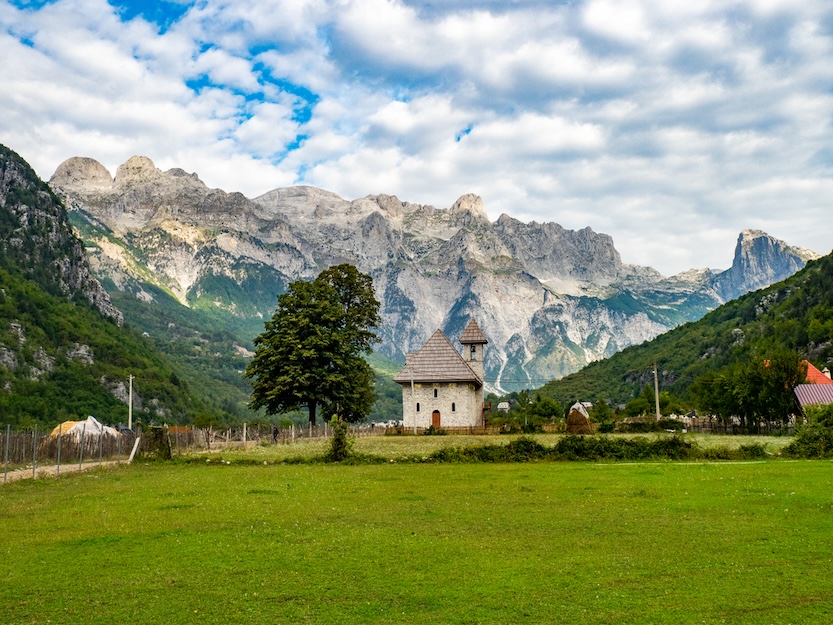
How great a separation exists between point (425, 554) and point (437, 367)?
63.9 meters

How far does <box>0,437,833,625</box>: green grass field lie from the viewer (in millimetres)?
10211

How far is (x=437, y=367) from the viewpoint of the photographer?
7750 cm

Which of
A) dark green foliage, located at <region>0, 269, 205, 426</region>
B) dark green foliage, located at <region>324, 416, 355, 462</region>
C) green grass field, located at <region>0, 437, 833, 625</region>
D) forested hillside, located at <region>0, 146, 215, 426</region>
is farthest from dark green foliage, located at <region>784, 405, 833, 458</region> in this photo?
dark green foliage, located at <region>0, 269, 205, 426</region>

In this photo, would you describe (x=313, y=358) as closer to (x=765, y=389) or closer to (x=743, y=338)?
(x=765, y=389)

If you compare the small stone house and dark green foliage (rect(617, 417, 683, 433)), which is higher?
the small stone house

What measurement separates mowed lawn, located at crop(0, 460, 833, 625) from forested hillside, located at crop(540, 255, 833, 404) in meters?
78.2

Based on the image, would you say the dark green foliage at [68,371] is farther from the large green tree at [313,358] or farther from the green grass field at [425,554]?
the green grass field at [425,554]

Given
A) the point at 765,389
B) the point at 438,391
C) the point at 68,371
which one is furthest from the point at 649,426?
the point at 68,371

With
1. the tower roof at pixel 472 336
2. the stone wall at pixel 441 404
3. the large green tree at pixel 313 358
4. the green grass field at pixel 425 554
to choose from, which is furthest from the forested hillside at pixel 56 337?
the green grass field at pixel 425 554

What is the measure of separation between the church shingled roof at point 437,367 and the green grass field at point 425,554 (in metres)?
51.3

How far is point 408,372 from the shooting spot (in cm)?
7738

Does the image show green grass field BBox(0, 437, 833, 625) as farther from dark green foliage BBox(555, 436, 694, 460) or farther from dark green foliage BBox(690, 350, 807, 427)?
dark green foliage BBox(690, 350, 807, 427)

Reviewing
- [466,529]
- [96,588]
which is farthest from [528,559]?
[96,588]

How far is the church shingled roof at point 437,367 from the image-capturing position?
76562 mm
